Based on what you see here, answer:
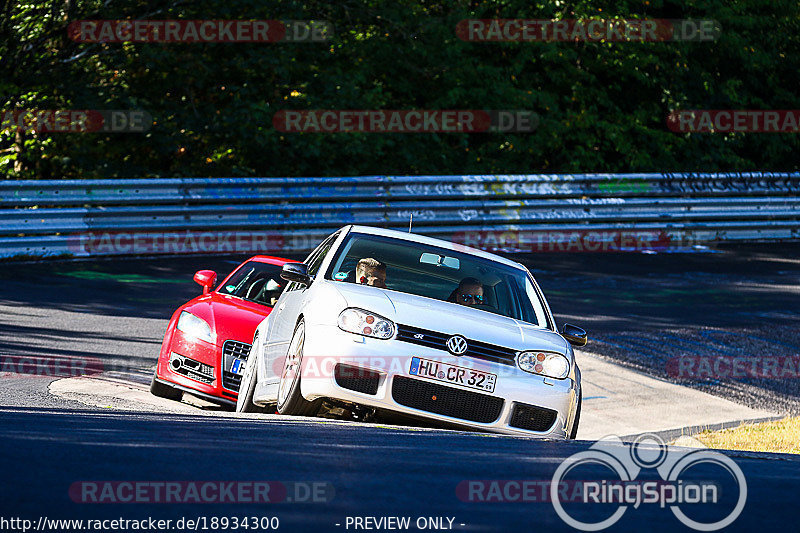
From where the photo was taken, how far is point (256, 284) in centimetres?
1064

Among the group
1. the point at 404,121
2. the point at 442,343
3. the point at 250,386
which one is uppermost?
the point at 404,121

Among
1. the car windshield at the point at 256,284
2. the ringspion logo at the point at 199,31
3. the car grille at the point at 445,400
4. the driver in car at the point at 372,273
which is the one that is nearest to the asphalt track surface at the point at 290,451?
the car grille at the point at 445,400

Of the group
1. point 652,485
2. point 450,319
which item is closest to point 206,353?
point 450,319

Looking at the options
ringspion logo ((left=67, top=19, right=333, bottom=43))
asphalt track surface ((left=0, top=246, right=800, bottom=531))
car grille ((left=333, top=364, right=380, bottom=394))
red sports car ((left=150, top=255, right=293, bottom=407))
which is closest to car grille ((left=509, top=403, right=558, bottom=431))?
asphalt track surface ((left=0, top=246, right=800, bottom=531))

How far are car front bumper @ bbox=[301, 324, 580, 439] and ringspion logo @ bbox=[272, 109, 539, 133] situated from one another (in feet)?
47.1

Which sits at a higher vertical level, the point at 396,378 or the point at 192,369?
the point at 396,378

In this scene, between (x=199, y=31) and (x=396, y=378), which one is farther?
(x=199, y=31)

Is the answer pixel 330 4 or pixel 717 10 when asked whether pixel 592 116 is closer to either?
pixel 717 10

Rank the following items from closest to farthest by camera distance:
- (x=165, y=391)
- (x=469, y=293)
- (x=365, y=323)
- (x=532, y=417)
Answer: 1. (x=365, y=323)
2. (x=532, y=417)
3. (x=469, y=293)
4. (x=165, y=391)

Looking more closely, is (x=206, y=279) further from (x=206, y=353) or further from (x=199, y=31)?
(x=199, y=31)

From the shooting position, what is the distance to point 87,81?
66.6 feet

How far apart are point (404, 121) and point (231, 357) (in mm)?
13729

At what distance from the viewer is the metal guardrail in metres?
16.8

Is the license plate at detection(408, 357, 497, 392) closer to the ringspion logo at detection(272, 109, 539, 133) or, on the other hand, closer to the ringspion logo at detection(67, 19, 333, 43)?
the ringspion logo at detection(272, 109, 539, 133)
